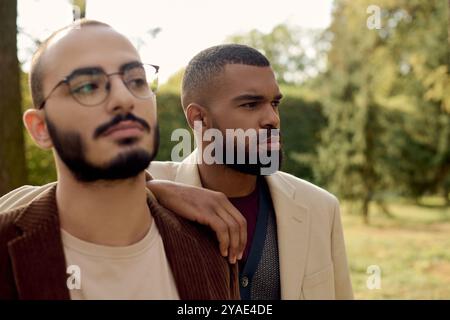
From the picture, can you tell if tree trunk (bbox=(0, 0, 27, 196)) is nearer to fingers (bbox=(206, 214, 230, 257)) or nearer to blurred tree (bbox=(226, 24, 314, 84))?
fingers (bbox=(206, 214, 230, 257))

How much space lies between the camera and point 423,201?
21391 millimetres

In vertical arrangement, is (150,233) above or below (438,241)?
above

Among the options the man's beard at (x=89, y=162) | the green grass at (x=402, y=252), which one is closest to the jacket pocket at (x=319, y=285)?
the man's beard at (x=89, y=162)

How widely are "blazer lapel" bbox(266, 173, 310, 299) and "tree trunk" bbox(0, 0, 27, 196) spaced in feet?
9.99

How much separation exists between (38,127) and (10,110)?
338 cm

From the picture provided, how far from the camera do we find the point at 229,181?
2.94 meters

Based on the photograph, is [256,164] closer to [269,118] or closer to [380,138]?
[269,118]

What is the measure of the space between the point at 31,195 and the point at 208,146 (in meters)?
1.01

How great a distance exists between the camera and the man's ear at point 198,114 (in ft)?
10.1

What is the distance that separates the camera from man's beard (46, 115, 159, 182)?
1808mm

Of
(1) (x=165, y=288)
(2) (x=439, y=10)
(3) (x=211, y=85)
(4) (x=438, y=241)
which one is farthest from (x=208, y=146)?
(2) (x=439, y=10)
